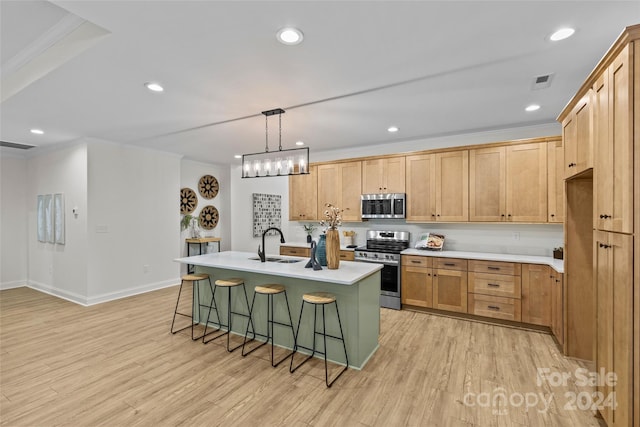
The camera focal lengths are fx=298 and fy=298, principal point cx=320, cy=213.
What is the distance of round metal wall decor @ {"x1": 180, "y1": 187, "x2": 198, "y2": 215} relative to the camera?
6.39 metres

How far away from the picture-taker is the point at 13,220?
589 cm

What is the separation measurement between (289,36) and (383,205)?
132 inches

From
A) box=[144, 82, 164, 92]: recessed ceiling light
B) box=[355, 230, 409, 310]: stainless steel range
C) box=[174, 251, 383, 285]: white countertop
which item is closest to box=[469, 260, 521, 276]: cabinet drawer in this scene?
box=[355, 230, 409, 310]: stainless steel range

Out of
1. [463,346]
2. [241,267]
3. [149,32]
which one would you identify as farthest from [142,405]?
[463,346]

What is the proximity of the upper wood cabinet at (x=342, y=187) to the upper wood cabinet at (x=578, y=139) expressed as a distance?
2903 millimetres

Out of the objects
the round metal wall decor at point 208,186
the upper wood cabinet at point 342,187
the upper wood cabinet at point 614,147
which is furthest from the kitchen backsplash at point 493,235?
the round metal wall decor at point 208,186

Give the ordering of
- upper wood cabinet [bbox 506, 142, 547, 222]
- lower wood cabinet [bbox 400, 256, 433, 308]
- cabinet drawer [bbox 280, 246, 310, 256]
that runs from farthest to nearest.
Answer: cabinet drawer [bbox 280, 246, 310, 256], lower wood cabinet [bbox 400, 256, 433, 308], upper wood cabinet [bbox 506, 142, 547, 222]

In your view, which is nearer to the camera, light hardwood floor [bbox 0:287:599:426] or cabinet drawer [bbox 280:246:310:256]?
light hardwood floor [bbox 0:287:599:426]

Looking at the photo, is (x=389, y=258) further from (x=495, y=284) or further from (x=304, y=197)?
(x=304, y=197)

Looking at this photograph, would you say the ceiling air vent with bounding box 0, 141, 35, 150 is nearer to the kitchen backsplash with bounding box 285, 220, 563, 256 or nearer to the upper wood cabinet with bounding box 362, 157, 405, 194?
the upper wood cabinet with bounding box 362, 157, 405, 194

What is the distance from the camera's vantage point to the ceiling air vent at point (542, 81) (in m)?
2.68

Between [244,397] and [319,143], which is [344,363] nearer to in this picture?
[244,397]

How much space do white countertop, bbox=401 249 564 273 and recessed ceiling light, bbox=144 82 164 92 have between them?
3672 mm

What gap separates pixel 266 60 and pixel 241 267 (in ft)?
6.41
